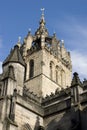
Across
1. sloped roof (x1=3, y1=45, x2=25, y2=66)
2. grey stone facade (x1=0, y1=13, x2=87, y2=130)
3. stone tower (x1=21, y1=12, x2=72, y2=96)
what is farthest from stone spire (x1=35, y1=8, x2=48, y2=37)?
sloped roof (x1=3, y1=45, x2=25, y2=66)

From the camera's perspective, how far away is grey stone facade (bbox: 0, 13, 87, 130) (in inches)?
823

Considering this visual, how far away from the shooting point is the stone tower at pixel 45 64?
1390 inches

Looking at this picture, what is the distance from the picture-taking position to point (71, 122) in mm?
20781

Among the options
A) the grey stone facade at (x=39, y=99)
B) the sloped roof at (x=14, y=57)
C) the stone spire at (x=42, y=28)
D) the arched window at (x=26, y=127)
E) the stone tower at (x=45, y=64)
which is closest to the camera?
the grey stone facade at (x=39, y=99)

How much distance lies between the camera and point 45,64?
36938 mm

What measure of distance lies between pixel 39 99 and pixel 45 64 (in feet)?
26.3

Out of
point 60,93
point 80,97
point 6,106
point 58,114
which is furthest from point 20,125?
point 60,93

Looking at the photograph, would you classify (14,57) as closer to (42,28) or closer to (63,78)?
(63,78)

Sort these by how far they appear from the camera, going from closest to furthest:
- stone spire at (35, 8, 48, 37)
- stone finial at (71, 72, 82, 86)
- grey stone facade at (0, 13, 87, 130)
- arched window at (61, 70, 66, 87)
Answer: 1. grey stone facade at (0, 13, 87, 130)
2. stone finial at (71, 72, 82, 86)
3. arched window at (61, 70, 66, 87)
4. stone spire at (35, 8, 48, 37)

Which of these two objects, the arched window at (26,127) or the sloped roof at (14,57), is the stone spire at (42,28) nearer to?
the sloped roof at (14,57)

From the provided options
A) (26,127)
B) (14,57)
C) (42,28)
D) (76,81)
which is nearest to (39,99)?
(14,57)

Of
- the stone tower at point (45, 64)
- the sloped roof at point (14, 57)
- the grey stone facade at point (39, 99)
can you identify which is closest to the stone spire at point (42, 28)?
the stone tower at point (45, 64)

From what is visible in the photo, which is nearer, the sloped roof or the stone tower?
the sloped roof

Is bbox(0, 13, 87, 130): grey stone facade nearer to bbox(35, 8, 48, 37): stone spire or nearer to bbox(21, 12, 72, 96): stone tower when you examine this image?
bbox(21, 12, 72, 96): stone tower
